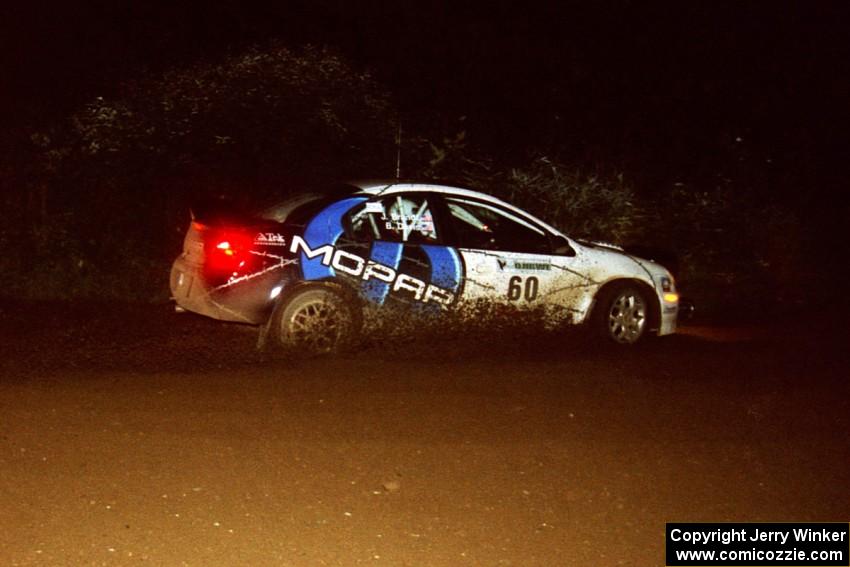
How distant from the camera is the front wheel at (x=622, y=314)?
10.5 meters

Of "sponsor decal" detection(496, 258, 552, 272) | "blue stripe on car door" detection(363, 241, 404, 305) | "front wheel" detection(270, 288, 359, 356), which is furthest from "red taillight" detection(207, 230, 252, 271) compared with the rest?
"sponsor decal" detection(496, 258, 552, 272)

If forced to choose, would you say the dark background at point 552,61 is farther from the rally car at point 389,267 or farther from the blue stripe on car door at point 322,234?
the blue stripe on car door at point 322,234

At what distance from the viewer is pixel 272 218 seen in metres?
9.66

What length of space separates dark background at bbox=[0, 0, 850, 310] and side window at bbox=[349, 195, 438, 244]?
704 cm

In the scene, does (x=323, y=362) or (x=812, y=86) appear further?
(x=812, y=86)

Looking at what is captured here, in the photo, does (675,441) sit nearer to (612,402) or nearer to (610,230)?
(612,402)

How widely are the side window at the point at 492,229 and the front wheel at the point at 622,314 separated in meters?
0.77

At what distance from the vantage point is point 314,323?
31.4 ft

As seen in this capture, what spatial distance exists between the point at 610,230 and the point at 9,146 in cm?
784

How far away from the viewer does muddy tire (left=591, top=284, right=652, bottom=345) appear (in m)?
10.5

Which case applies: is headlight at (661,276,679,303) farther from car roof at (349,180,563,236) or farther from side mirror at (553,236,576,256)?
car roof at (349,180,563,236)

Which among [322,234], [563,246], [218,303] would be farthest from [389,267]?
[563,246]

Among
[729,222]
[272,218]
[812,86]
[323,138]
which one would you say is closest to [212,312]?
[272,218]

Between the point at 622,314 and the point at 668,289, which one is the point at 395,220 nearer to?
the point at 622,314
